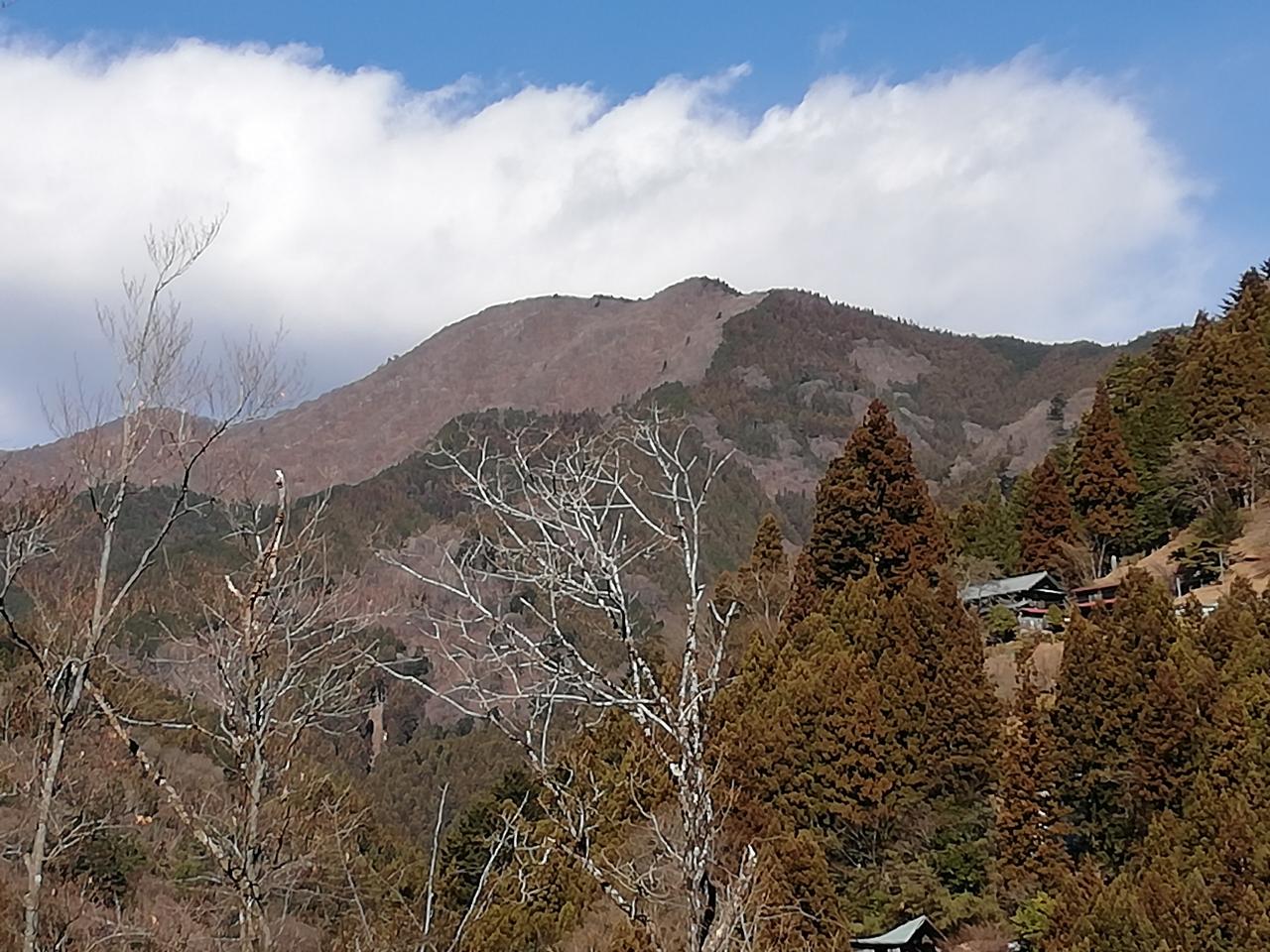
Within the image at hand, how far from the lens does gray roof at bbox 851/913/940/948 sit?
17.4 m

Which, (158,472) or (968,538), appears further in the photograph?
(968,538)

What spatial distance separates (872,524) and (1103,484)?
921 centimetres

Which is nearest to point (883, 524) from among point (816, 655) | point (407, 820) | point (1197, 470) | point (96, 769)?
point (816, 655)

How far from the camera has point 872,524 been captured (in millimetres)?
24672

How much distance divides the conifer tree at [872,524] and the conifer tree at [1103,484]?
7619 mm

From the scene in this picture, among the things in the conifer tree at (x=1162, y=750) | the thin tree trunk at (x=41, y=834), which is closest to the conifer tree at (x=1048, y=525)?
the conifer tree at (x=1162, y=750)

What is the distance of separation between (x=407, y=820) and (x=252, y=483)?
4723 cm

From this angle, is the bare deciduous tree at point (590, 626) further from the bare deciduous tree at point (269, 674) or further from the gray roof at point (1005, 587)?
the gray roof at point (1005, 587)

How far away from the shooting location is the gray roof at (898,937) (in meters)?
17.4

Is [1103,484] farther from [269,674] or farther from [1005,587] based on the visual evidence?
[269,674]

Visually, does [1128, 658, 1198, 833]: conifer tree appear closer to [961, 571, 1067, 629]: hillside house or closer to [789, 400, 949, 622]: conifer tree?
[789, 400, 949, 622]: conifer tree

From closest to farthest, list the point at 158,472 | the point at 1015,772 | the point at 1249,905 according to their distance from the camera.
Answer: the point at 158,472 < the point at 1249,905 < the point at 1015,772

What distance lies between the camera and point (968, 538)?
33844 millimetres

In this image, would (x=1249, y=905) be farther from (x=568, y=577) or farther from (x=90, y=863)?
(x=90, y=863)
